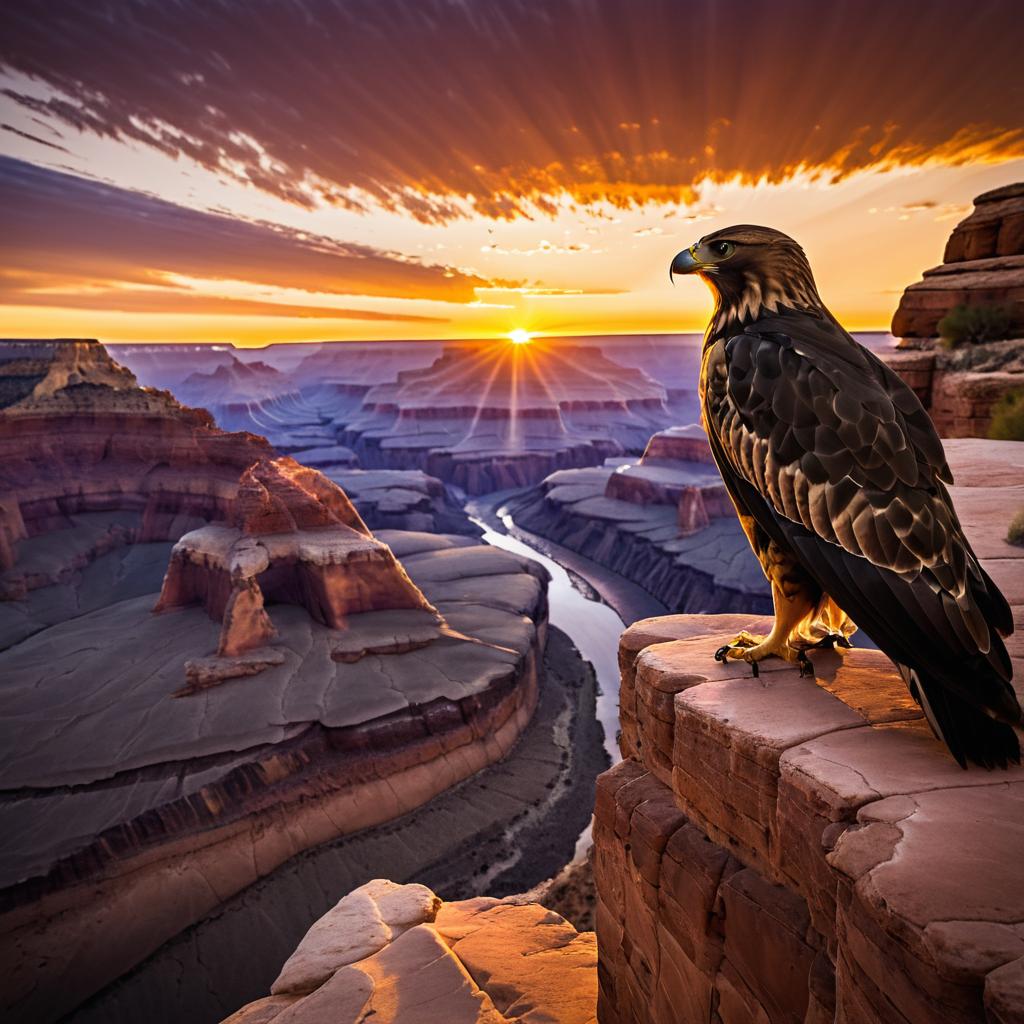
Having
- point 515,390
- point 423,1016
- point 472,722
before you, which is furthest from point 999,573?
point 515,390

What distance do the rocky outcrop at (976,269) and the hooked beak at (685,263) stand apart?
45.0 ft

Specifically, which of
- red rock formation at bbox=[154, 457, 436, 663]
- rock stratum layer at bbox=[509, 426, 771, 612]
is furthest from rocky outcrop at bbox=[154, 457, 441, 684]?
rock stratum layer at bbox=[509, 426, 771, 612]

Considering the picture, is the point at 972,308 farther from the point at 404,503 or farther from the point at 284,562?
the point at 404,503

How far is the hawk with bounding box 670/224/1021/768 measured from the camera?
242cm

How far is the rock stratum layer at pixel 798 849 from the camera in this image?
177 centimetres

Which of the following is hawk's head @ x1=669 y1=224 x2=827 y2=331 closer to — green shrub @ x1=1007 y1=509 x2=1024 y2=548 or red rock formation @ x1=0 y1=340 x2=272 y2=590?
green shrub @ x1=1007 y1=509 x2=1024 y2=548

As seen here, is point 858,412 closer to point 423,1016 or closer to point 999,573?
point 999,573

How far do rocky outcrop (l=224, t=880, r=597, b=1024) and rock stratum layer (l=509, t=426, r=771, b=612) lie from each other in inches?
1089

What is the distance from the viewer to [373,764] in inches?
573

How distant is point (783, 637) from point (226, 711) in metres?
14.4

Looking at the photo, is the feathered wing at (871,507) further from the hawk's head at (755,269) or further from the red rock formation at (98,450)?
the red rock formation at (98,450)

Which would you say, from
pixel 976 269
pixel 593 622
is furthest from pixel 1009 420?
pixel 593 622

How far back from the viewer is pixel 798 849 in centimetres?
263

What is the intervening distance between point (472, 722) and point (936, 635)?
15.2 metres
